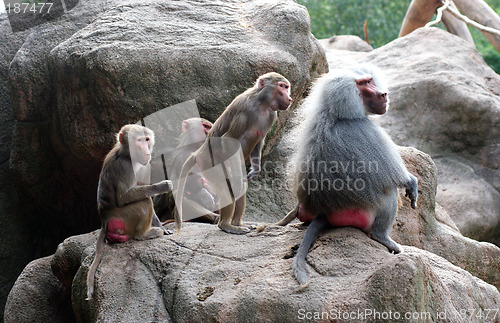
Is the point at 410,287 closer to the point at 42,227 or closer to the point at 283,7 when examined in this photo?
the point at 283,7

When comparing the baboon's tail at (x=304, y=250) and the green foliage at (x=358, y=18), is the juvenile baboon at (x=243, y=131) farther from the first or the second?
the green foliage at (x=358, y=18)

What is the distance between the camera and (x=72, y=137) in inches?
202

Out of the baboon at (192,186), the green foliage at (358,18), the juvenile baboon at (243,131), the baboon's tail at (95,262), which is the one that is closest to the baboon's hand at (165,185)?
the juvenile baboon at (243,131)

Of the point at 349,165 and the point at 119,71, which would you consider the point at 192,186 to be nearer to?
the point at 119,71

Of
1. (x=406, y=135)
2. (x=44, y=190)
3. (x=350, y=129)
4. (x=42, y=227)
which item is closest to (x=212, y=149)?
(x=350, y=129)

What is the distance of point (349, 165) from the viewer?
11.0ft

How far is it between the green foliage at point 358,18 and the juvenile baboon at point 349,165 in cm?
1102

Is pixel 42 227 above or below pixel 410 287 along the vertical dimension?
below

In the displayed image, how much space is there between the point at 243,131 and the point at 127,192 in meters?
0.93

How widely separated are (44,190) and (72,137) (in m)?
1.08

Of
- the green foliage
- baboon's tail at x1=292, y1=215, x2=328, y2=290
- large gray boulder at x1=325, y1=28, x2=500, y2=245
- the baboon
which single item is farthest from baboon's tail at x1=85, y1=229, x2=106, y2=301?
the green foliage

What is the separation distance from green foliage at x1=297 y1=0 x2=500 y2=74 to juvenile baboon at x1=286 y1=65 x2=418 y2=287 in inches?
434

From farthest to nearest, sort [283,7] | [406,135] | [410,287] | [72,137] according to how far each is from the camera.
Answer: [406,135] < [283,7] < [72,137] < [410,287]

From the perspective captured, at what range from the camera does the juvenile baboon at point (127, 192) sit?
3902mm
